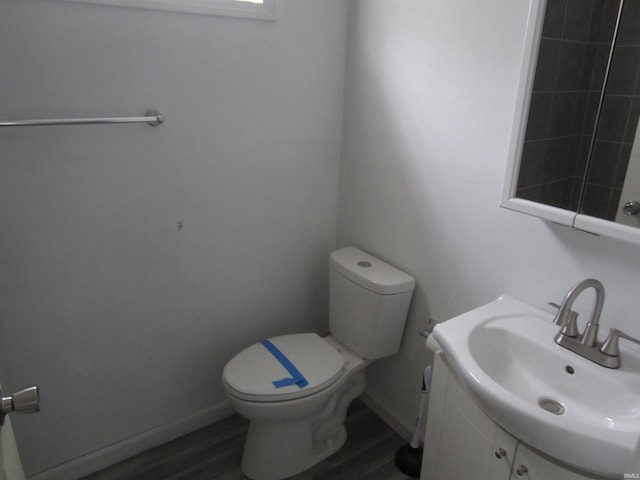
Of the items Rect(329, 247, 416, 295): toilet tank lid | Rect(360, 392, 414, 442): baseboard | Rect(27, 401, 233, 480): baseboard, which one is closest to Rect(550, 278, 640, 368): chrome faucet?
Rect(329, 247, 416, 295): toilet tank lid

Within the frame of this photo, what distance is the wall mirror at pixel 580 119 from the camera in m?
1.08

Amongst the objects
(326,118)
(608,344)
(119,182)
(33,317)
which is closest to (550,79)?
(608,344)

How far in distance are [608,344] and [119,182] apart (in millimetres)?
1515

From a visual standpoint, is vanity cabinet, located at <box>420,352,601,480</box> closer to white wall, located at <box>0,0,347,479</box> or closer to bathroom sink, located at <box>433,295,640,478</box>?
bathroom sink, located at <box>433,295,640,478</box>

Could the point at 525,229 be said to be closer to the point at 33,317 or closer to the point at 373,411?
the point at 373,411

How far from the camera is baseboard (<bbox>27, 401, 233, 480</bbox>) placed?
5.74ft

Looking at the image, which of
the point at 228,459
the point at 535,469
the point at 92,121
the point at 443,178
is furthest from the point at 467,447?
the point at 92,121

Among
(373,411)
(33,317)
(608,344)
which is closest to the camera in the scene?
(608,344)

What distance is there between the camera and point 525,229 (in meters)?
1.39

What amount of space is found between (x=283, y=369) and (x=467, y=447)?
0.69m

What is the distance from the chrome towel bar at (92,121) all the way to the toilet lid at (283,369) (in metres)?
0.90

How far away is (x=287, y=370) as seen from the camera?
5.61 feet

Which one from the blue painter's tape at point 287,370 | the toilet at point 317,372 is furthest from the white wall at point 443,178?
the blue painter's tape at point 287,370

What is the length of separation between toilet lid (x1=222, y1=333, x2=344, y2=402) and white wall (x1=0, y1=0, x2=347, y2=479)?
242 millimetres
